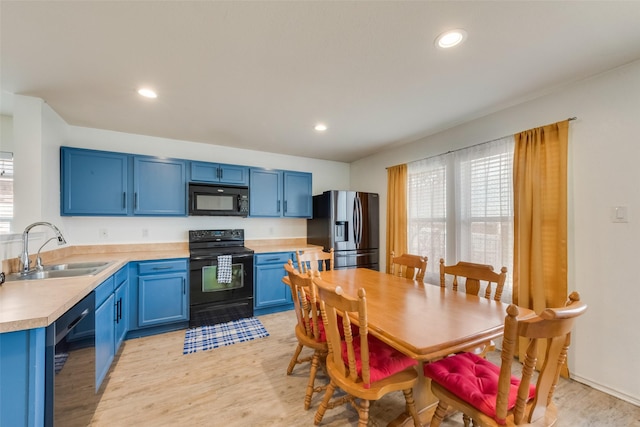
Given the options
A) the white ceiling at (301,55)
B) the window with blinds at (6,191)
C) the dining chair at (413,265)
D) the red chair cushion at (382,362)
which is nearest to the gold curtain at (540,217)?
the white ceiling at (301,55)

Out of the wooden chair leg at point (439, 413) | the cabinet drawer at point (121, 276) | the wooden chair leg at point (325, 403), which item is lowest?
the wooden chair leg at point (325, 403)

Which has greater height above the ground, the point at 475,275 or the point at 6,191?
the point at 6,191

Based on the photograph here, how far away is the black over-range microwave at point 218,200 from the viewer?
346cm

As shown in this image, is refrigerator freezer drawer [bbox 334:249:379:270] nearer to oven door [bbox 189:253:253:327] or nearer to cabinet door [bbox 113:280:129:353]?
oven door [bbox 189:253:253:327]

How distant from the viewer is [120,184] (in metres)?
3.11

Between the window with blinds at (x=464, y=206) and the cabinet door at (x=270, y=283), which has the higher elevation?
the window with blinds at (x=464, y=206)

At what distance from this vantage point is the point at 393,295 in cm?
185

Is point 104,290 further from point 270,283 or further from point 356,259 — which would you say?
point 356,259

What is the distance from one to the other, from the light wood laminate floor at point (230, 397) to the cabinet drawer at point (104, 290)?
0.73m

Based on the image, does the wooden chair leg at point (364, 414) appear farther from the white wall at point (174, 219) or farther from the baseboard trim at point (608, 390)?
the white wall at point (174, 219)

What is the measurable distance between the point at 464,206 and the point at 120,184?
161 inches

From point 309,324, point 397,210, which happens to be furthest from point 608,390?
point 397,210

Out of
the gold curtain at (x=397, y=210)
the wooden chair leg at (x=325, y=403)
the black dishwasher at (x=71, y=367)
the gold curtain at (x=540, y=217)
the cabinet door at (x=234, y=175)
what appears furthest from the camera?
the gold curtain at (x=397, y=210)

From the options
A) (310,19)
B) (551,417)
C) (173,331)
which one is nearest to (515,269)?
(551,417)
